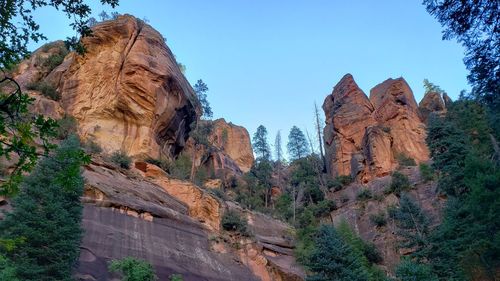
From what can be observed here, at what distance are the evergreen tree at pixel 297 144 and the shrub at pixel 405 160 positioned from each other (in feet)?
61.8

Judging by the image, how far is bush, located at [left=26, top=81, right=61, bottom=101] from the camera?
39.5m

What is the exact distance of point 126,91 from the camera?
38906 millimetres

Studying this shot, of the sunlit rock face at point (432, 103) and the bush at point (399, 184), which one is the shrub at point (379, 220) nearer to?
the bush at point (399, 184)

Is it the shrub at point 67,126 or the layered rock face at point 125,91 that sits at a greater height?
the layered rock face at point 125,91

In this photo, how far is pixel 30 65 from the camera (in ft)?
152

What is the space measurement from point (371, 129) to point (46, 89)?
3706 cm

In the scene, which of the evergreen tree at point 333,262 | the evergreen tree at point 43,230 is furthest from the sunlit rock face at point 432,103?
the evergreen tree at point 43,230

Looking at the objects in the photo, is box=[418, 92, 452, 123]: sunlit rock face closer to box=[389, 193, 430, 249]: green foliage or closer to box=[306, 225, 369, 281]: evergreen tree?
box=[389, 193, 430, 249]: green foliage

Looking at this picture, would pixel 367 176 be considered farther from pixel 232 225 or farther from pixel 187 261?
pixel 187 261

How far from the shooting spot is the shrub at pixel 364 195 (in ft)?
141

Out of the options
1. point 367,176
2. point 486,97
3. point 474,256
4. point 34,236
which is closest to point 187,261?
point 34,236

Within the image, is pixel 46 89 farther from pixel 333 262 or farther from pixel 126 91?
pixel 333 262

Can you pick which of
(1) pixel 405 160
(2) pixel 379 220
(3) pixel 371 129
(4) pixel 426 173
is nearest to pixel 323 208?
(2) pixel 379 220

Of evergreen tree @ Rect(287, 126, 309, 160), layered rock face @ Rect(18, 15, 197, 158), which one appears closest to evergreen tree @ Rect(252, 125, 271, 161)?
evergreen tree @ Rect(287, 126, 309, 160)
